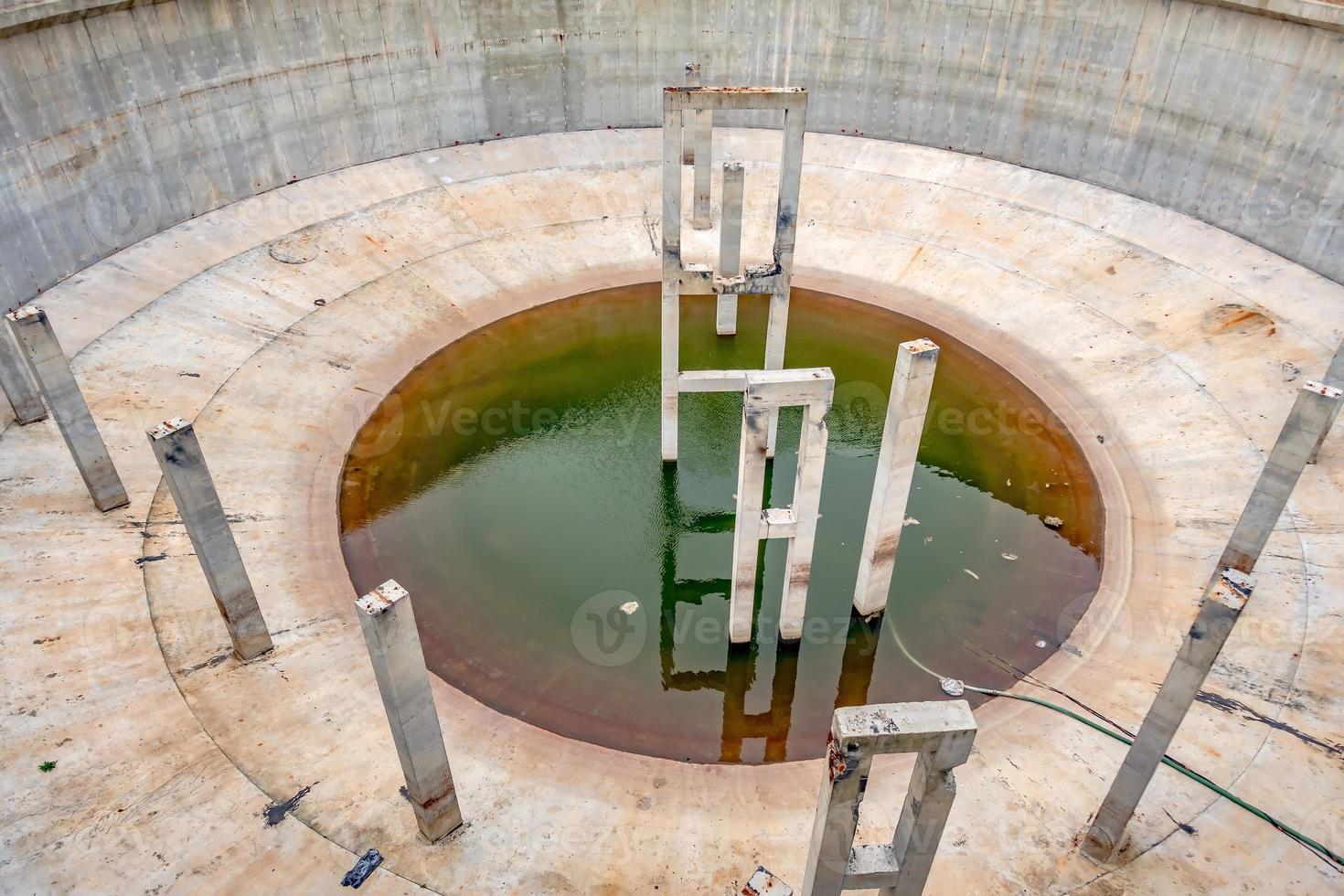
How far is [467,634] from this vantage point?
1725cm

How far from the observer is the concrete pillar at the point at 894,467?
1410 centimetres

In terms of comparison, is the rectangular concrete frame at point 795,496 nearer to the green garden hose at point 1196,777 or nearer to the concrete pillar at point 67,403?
the green garden hose at point 1196,777

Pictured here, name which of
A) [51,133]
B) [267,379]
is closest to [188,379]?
[267,379]

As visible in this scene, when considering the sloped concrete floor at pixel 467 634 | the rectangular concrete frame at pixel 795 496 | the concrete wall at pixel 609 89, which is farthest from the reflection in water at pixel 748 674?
the concrete wall at pixel 609 89

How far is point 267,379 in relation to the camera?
22.2m

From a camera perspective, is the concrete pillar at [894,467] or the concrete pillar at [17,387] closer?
the concrete pillar at [894,467]

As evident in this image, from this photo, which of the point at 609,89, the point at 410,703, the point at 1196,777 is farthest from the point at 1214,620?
the point at 609,89

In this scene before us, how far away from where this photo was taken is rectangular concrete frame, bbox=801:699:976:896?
9234 mm

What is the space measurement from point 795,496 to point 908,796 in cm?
619

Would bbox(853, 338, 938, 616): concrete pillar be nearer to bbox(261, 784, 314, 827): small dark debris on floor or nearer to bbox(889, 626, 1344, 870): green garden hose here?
bbox(889, 626, 1344, 870): green garden hose

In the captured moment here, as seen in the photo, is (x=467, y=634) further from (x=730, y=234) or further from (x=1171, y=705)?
(x=730, y=234)

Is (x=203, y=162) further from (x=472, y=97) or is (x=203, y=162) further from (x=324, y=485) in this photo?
(x=324, y=485)

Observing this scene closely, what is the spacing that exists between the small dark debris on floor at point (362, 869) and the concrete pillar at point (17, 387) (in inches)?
511

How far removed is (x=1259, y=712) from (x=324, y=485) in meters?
18.5
